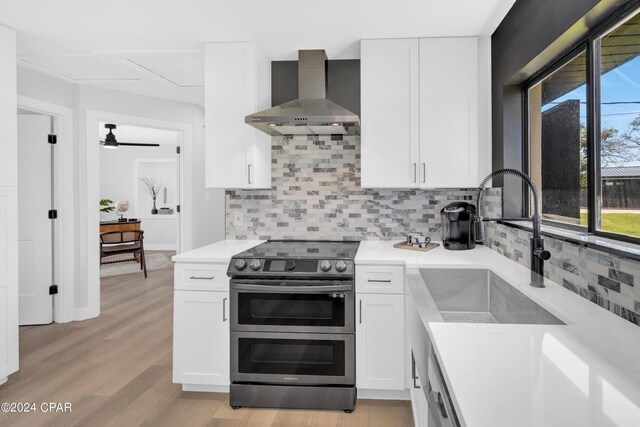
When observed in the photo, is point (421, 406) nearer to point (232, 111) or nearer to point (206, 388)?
point (206, 388)

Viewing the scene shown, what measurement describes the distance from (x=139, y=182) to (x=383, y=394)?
331 inches

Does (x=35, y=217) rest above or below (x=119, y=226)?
above

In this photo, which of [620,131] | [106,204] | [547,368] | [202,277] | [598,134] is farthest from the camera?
[106,204]

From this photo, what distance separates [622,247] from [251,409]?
208 centimetres

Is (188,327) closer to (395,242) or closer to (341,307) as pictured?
(341,307)

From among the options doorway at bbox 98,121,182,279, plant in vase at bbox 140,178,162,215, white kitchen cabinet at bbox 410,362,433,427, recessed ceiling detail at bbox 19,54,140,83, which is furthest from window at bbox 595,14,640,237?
plant in vase at bbox 140,178,162,215

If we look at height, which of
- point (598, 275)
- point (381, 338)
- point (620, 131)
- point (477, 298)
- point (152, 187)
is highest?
point (152, 187)

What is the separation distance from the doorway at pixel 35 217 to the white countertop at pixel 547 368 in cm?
389

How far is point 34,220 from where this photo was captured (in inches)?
153

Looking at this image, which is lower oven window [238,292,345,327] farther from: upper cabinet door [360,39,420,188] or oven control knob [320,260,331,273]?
upper cabinet door [360,39,420,188]

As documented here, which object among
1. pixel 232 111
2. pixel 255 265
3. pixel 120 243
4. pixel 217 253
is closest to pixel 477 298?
pixel 255 265

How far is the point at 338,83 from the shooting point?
3150 millimetres

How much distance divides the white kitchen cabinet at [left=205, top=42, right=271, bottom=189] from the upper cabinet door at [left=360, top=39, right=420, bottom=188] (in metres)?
0.78

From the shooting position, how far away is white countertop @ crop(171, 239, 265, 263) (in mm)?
2492
